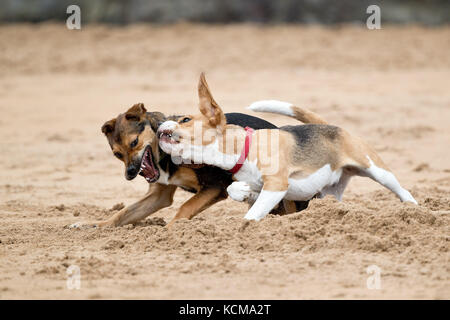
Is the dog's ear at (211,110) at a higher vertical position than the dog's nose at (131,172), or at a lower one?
higher

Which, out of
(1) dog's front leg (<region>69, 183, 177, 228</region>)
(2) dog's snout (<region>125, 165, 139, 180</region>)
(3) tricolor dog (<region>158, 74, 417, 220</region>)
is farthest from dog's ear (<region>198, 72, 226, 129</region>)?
(1) dog's front leg (<region>69, 183, 177, 228</region>)

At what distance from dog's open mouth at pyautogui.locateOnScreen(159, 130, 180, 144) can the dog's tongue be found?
0.34m

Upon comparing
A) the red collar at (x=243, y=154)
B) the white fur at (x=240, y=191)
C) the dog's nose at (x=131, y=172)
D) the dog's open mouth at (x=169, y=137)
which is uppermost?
the dog's open mouth at (x=169, y=137)

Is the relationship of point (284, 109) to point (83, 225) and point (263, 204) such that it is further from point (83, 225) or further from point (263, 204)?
point (83, 225)

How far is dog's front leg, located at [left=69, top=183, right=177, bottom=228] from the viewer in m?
7.30

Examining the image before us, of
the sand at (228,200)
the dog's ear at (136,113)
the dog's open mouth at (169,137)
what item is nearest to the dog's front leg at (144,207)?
the sand at (228,200)

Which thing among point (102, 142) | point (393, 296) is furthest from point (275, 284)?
point (102, 142)

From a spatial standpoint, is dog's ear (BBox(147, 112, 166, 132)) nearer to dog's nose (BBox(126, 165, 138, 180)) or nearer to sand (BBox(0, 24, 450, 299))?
dog's nose (BBox(126, 165, 138, 180))

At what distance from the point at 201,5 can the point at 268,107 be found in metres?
11.7

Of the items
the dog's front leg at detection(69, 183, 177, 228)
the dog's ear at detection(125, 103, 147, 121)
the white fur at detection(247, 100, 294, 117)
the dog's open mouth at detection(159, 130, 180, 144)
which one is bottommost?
the dog's front leg at detection(69, 183, 177, 228)

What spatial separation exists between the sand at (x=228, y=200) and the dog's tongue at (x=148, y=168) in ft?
1.55

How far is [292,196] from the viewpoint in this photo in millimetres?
6945

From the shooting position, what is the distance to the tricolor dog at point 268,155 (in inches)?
260

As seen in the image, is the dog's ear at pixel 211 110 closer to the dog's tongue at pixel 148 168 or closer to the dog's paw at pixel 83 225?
the dog's tongue at pixel 148 168
